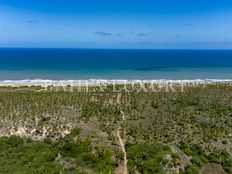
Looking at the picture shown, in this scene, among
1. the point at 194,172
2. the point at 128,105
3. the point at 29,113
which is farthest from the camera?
the point at 128,105

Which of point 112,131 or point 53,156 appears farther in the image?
point 112,131

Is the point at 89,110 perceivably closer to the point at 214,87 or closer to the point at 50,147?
the point at 50,147

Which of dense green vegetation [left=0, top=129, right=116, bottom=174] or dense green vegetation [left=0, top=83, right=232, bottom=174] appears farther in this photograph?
dense green vegetation [left=0, top=83, right=232, bottom=174]

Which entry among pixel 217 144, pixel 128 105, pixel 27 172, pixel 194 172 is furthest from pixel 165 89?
pixel 27 172

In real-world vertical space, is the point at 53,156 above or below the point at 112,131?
below

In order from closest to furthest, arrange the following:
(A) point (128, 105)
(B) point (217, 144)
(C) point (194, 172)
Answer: (C) point (194, 172), (B) point (217, 144), (A) point (128, 105)

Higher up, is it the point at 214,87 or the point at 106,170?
the point at 214,87

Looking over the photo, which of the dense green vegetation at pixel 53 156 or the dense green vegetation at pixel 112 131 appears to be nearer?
the dense green vegetation at pixel 53 156

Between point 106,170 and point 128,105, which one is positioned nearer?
point 106,170
